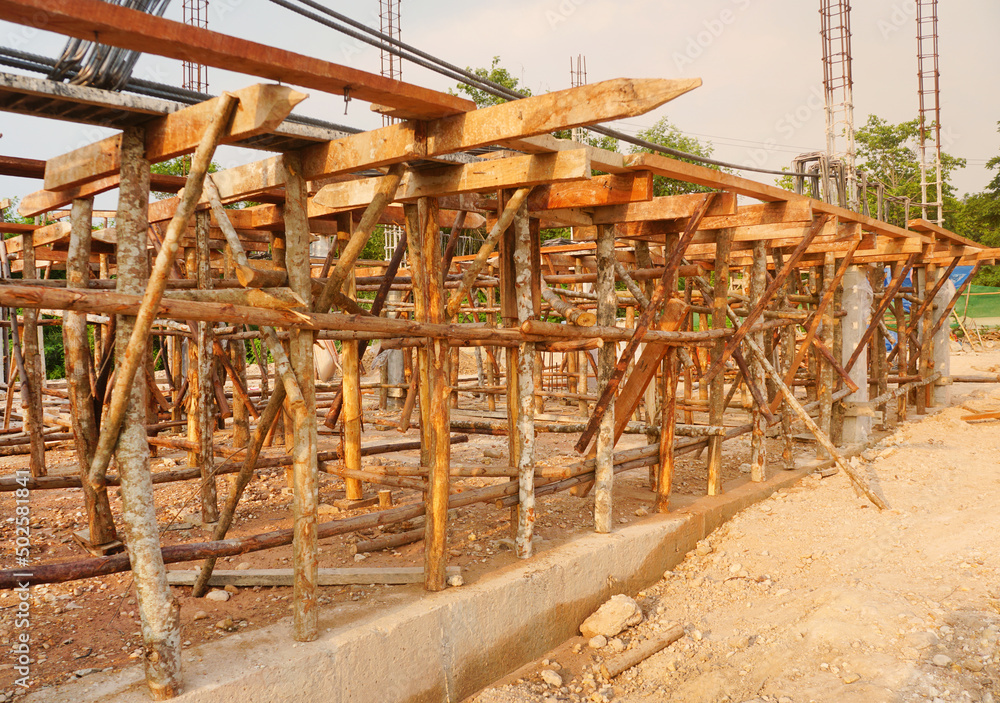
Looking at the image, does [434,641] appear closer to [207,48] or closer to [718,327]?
[207,48]

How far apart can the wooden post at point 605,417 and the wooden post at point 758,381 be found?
2146 millimetres

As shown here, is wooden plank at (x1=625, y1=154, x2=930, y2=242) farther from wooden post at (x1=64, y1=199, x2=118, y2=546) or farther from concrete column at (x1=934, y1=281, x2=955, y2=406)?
concrete column at (x1=934, y1=281, x2=955, y2=406)

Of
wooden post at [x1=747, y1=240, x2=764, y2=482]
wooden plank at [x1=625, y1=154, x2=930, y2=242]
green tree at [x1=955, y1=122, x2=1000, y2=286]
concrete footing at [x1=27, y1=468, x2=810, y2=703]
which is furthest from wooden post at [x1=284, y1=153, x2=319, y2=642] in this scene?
green tree at [x1=955, y1=122, x2=1000, y2=286]

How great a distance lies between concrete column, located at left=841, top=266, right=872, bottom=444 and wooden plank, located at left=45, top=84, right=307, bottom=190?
8653mm

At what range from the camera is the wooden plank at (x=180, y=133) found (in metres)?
2.82

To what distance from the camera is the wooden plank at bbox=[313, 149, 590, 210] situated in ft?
13.6

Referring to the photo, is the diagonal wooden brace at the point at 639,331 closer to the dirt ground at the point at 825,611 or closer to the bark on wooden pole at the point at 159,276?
the dirt ground at the point at 825,611

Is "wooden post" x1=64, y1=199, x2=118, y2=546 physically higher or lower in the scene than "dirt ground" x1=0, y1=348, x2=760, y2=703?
higher

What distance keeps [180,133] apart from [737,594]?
490cm

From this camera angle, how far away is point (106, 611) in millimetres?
4148

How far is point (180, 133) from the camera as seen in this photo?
317 cm

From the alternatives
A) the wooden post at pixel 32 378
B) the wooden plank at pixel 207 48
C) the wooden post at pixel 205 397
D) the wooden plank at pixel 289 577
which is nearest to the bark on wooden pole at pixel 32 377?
the wooden post at pixel 32 378

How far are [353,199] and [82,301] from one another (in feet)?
8.12

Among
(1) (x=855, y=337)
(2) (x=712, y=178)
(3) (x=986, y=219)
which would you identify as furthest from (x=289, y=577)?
(3) (x=986, y=219)
